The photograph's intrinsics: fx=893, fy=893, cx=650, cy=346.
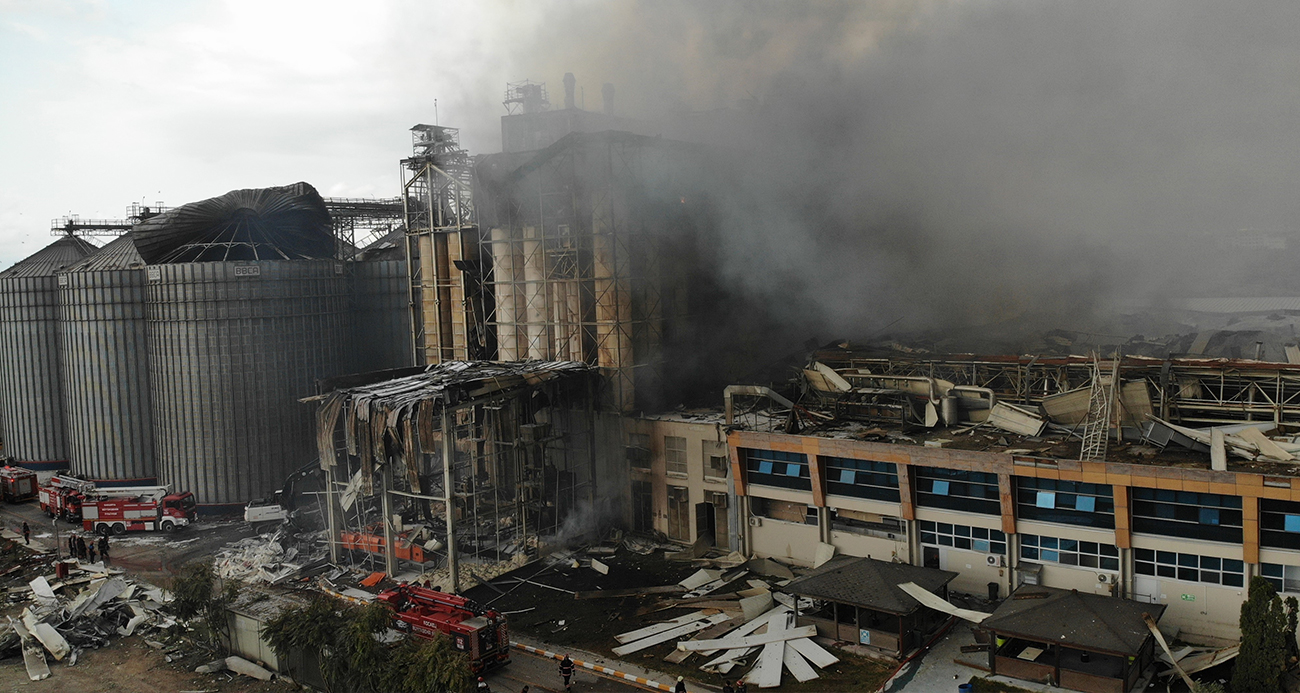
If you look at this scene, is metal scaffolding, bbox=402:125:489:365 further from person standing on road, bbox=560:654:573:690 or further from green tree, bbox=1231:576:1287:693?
green tree, bbox=1231:576:1287:693

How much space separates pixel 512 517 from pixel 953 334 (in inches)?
873

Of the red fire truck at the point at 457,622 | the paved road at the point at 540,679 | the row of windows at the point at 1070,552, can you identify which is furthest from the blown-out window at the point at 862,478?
the red fire truck at the point at 457,622

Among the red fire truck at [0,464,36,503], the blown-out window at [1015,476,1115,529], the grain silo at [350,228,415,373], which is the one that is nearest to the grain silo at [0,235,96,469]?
the red fire truck at [0,464,36,503]

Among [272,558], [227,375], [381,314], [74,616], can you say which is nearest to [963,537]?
[272,558]

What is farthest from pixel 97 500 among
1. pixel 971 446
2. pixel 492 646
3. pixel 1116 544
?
pixel 1116 544

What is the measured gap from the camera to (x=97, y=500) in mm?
41062

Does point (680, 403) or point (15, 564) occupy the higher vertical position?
point (680, 403)

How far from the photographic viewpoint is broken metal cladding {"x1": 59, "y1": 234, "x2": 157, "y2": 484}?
153 ft

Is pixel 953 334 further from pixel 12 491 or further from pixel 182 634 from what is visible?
pixel 12 491

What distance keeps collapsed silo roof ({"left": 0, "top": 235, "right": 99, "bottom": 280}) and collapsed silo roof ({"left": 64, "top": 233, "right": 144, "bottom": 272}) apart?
21.5ft

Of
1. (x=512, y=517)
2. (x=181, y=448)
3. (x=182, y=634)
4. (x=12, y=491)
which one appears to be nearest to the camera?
(x=182, y=634)

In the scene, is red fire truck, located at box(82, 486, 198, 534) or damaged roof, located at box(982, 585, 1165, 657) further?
red fire truck, located at box(82, 486, 198, 534)

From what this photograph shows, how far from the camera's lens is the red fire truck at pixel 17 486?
4800cm

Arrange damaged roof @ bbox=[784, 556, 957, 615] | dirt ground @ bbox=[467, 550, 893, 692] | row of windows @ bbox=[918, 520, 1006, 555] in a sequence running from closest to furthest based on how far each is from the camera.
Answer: dirt ground @ bbox=[467, 550, 893, 692] → damaged roof @ bbox=[784, 556, 957, 615] → row of windows @ bbox=[918, 520, 1006, 555]
